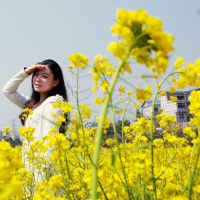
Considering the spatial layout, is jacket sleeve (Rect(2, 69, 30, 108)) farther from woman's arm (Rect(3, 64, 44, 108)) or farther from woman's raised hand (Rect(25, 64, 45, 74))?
woman's raised hand (Rect(25, 64, 45, 74))

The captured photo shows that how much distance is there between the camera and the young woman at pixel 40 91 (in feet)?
8.25

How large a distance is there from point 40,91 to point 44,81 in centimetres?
14

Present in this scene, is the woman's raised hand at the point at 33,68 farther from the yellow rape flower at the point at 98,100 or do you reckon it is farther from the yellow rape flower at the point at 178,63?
the yellow rape flower at the point at 178,63

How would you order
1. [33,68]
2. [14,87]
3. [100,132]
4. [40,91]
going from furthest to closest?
[14,87] < [33,68] < [40,91] < [100,132]

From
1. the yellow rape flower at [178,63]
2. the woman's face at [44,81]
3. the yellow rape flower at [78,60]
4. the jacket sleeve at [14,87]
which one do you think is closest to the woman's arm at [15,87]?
the jacket sleeve at [14,87]

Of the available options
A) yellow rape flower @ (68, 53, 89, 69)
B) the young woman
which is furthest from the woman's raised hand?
yellow rape flower @ (68, 53, 89, 69)

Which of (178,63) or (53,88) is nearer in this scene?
(178,63)

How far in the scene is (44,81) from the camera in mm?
2791

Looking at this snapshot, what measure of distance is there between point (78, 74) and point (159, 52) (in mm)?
1056

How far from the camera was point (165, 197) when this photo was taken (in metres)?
1.04

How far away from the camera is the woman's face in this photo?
Result: 2762mm

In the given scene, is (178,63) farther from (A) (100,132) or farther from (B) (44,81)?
(B) (44,81)

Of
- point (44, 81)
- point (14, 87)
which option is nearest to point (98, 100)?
point (44, 81)

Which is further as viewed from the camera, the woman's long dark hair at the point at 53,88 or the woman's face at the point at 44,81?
the woman's long dark hair at the point at 53,88
